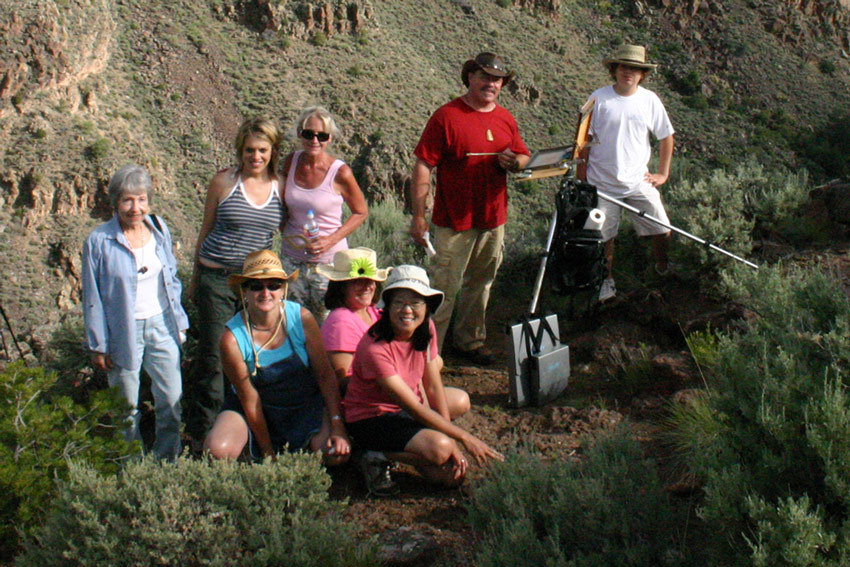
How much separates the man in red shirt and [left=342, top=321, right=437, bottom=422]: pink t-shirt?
1.18m

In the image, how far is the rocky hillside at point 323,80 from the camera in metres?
27.8

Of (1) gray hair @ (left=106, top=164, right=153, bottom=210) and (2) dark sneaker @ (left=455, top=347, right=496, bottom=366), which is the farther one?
(2) dark sneaker @ (left=455, top=347, right=496, bottom=366)

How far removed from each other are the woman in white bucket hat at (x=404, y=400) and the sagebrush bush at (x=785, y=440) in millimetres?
1142

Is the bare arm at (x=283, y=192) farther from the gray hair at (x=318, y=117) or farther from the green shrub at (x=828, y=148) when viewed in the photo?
the green shrub at (x=828, y=148)

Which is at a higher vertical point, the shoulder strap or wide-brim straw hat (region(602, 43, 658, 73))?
wide-brim straw hat (region(602, 43, 658, 73))

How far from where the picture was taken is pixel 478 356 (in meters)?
5.45

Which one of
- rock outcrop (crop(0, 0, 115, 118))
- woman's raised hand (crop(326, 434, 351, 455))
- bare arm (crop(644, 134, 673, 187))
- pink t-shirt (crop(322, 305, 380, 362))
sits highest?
rock outcrop (crop(0, 0, 115, 118))

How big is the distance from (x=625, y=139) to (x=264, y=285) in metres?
2.67

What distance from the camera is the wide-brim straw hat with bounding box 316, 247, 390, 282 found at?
4.12m

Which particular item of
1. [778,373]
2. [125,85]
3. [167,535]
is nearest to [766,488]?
[778,373]

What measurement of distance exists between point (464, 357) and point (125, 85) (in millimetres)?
30268

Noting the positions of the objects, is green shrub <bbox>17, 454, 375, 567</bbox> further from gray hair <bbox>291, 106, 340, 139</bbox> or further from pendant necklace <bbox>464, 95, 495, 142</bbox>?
pendant necklace <bbox>464, 95, 495, 142</bbox>

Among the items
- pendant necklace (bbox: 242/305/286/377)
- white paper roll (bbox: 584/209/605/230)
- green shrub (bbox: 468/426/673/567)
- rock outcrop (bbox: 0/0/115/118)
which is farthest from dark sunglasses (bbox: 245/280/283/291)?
rock outcrop (bbox: 0/0/115/118)

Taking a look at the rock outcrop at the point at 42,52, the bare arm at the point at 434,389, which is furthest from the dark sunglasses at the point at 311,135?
the rock outcrop at the point at 42,52
